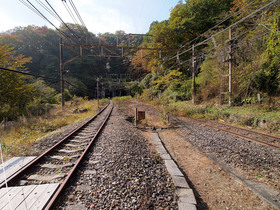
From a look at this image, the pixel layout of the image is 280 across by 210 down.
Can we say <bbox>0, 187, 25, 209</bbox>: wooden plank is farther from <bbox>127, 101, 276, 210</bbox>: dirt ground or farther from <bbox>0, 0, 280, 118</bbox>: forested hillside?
<bbox>0, 0, 280, 118</bbox>: forested hillside

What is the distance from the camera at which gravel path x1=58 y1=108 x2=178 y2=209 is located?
2.43 metres

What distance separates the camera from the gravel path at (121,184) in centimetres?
243

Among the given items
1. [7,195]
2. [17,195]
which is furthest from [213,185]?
[7,195]

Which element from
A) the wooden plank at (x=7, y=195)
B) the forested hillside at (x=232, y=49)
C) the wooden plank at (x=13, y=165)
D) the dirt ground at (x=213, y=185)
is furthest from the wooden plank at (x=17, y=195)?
the forested hillside at (x=232, y=49)

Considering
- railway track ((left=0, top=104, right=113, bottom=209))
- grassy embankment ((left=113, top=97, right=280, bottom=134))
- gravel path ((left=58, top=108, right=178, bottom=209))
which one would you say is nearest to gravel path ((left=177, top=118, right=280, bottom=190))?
gravel path ((left=58, top=108, right=178, bottom=209))

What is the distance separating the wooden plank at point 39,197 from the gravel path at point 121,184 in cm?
26

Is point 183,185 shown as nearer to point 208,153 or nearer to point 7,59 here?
point 208,153

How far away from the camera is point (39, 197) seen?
2.42 meters

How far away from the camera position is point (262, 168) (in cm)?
367

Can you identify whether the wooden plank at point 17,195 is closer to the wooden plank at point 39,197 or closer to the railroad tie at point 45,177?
the wooden plank at point 39,197

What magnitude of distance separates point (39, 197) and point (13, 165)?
6.24 feet

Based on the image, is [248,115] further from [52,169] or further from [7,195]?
[7,195]

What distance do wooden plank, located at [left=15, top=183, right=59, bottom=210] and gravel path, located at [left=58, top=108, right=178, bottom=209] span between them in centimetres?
26

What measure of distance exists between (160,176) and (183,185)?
540 mm
